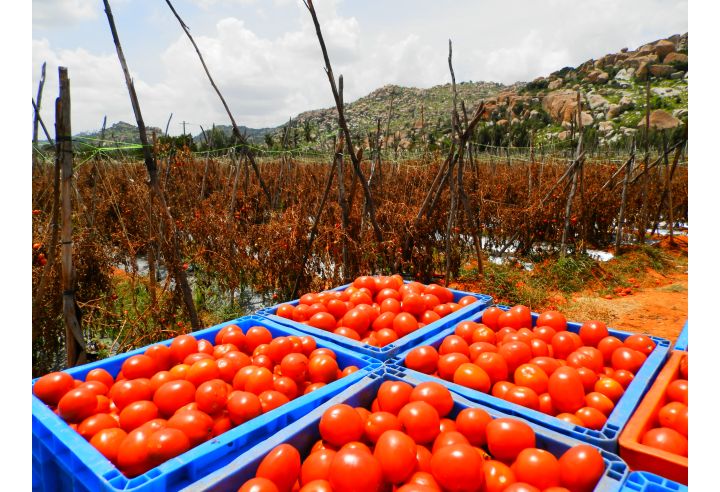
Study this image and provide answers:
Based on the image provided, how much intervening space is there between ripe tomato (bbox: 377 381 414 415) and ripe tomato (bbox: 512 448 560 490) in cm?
47

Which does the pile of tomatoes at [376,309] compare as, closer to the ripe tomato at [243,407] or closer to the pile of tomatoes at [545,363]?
the pile of tomatoes at [545,363]

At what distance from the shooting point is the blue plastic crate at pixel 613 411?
136 cm

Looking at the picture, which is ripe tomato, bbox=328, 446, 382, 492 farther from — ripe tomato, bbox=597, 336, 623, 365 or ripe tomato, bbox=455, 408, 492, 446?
ripe tomato, bbox=597, 336, 623, 365

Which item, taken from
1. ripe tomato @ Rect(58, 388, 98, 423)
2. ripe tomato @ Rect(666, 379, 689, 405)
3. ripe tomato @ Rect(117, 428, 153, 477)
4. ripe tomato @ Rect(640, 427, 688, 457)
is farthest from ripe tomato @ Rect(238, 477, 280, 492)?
ripe tomato @ Rect(666, 379, 689, 405)

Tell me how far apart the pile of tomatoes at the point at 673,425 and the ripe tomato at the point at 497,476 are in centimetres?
54

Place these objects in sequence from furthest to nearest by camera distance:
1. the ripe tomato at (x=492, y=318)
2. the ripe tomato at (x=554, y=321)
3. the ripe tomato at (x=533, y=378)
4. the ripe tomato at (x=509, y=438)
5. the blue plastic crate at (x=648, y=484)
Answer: the ripe tomato at (x=492, y=318)
the ripe tomato at (x=554, y=321)
the ripe tomato at (x=533, y=378)
the ripe tomato at (x=509, y=438)
the blue plastic crate at (x=648, y=484)

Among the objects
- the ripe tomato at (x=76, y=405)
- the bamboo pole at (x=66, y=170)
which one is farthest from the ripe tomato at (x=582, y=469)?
the bamboo pole at (x=66, y=170)

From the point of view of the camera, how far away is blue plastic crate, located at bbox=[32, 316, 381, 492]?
1185mm

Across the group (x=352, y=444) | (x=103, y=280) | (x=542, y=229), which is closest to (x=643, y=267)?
(x=542, y=229)

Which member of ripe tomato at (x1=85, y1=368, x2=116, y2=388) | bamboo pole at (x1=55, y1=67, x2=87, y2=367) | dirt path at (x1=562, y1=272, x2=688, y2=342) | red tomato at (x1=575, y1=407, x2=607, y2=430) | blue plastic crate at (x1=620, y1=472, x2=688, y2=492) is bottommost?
dirt path at (x1=562, y1=272, x2=688, y2=342)

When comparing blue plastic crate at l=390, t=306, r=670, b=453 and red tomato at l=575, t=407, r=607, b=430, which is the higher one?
blue plastic crate at l=390, t=306, r=670, b=453

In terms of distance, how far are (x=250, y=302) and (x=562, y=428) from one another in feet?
14.7

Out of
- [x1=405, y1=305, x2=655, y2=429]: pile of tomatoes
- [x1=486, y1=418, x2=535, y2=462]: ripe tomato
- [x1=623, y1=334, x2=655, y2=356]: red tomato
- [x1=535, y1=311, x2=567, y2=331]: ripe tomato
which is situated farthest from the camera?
[x1=535, y1=311, x2=567, y2=331]: ripe tomato

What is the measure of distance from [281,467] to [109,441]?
0.64m
